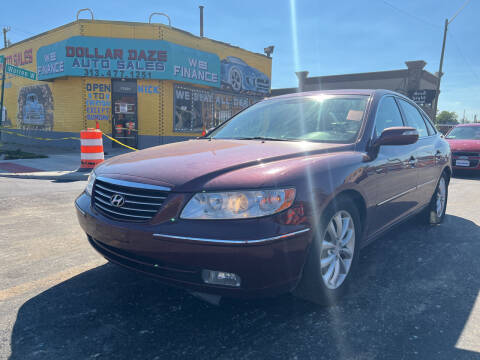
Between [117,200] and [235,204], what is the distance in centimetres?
83

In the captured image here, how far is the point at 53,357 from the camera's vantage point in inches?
75.8

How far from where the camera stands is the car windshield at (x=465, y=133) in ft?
36.7

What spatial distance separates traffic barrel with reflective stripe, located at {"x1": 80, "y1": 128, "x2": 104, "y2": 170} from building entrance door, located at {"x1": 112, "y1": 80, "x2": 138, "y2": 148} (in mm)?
6383

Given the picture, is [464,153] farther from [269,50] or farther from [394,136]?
[269,50]

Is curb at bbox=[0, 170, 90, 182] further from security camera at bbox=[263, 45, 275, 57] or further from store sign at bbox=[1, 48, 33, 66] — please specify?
security camera at bbox=[263, 45, 275, 57]

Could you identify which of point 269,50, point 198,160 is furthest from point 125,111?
point 198,160

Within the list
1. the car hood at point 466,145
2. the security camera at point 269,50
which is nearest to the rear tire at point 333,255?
the car hood at point 466,145

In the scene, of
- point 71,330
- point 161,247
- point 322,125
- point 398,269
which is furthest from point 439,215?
point 71,330

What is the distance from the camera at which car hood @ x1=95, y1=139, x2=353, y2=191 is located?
221 centimetres

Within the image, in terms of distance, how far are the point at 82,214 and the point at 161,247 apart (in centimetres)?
95

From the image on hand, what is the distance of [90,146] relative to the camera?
29.7ft

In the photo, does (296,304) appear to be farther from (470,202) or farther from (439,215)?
(470,202)

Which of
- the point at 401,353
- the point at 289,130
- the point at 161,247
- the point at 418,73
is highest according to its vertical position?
the point at 418,73

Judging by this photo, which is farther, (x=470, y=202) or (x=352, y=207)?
(x=470, y=202)
